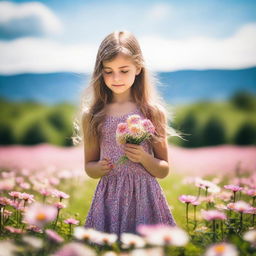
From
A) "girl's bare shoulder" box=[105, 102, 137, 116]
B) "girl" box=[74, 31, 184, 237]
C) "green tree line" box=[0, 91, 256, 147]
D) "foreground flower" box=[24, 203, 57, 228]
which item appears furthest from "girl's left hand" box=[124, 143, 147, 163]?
"green tree line" box=[0, 91, 256, 147]

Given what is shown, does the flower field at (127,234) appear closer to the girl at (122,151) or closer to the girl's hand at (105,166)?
the girl at (122,151)

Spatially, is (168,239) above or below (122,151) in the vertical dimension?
below

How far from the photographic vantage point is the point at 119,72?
2.28m

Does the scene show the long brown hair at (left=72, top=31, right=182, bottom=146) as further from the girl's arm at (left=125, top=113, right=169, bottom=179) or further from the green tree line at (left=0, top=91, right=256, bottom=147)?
the green tree line at (left=0, top=91, right=256, bottom=147)

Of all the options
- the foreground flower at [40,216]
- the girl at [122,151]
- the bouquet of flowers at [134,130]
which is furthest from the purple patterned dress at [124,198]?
the foreground flower at [40,216]

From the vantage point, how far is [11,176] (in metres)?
3.05

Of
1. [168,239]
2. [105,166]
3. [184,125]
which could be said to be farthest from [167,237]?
[184,125]

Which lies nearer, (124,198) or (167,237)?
(167,237)

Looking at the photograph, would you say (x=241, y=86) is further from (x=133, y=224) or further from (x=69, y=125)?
(x=133, y=224)

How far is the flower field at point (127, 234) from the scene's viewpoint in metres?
1.38

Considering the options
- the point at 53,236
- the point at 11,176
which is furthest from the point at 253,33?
the point at 53,236

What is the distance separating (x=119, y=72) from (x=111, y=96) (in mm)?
311

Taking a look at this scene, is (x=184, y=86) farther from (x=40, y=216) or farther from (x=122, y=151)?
(x=40, y=216)

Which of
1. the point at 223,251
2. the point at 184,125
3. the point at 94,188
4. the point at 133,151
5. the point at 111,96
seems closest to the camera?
the point at 223,251
